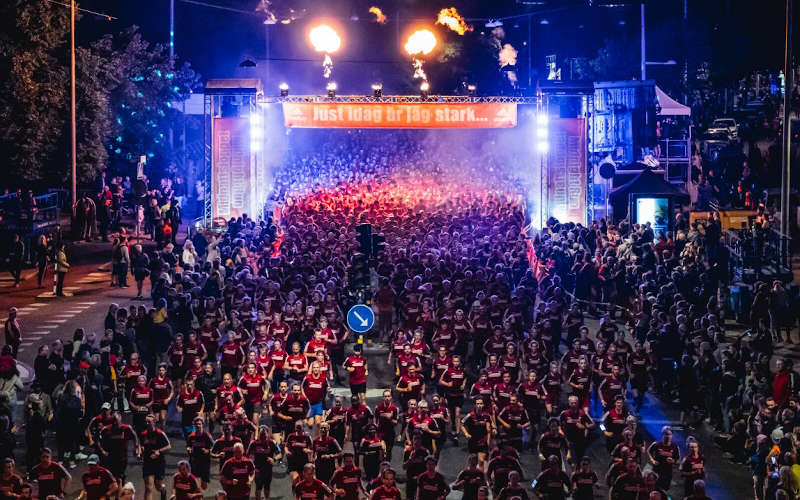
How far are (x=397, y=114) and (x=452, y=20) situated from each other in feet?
98.5

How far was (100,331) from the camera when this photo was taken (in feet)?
80.5

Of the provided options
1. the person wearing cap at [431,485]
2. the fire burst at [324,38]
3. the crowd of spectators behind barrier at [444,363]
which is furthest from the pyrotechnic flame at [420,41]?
the person wearing cap at [431,485]

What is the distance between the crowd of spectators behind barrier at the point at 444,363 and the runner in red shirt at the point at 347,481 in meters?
0.04

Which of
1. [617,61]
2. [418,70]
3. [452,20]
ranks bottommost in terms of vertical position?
[418,70]

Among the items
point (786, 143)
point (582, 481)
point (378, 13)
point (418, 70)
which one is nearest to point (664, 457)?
point (582, 481)

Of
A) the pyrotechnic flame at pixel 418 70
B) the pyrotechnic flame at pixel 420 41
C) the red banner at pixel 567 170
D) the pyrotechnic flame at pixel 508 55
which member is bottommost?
the red banner at pixel 567 170

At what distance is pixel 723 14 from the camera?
193 ft

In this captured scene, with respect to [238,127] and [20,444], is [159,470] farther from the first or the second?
[238,127]

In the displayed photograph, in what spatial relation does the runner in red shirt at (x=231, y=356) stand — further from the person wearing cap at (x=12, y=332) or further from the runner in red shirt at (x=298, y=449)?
the person wearing cap at (x=12, y=332)

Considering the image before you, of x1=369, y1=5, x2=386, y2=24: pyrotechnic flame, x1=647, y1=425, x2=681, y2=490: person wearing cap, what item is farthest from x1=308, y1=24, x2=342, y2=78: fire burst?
x1=369, y1=5, x2=386, y2=24: pyrotechnic flame

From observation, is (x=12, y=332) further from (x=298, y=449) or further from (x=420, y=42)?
(x=420, y=42)

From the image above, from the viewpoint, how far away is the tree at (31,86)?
113 ft

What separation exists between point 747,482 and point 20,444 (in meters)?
11.5

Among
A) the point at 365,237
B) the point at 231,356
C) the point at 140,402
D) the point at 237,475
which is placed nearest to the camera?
the point at 237,475
